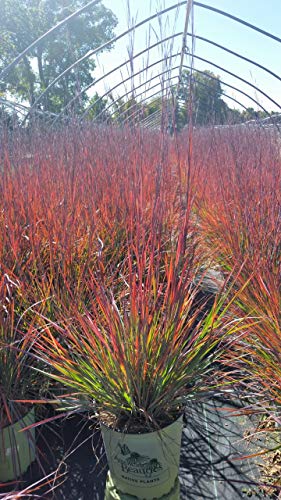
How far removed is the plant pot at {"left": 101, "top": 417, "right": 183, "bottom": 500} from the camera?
105 centimetres

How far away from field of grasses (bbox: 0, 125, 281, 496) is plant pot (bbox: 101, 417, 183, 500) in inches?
2.2

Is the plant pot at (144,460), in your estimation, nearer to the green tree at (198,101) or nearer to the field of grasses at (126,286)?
the field of grasses at (126,286)

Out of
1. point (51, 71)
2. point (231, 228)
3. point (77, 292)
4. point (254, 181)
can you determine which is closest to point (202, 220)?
point (254, 181)

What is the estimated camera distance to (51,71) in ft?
68.9

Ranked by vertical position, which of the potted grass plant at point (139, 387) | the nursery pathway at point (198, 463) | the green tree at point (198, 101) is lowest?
the nursery pathway at point (198, 463)

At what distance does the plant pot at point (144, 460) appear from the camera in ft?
3.44

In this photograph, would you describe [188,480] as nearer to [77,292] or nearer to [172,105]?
[77,292]

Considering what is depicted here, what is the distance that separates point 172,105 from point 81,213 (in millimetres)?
1011

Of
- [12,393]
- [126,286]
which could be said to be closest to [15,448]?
[12,393]

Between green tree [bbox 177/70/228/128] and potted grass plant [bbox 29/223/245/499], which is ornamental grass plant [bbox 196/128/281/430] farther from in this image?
green tree [bbox 177/70/228/128]

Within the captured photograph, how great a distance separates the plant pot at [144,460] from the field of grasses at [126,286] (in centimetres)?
5

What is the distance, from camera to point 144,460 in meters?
1.06

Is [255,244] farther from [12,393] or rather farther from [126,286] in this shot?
[12,393]

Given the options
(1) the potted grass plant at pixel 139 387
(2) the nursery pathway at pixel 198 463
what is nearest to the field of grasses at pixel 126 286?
(1) the potted grass plant at pixel 139 387
